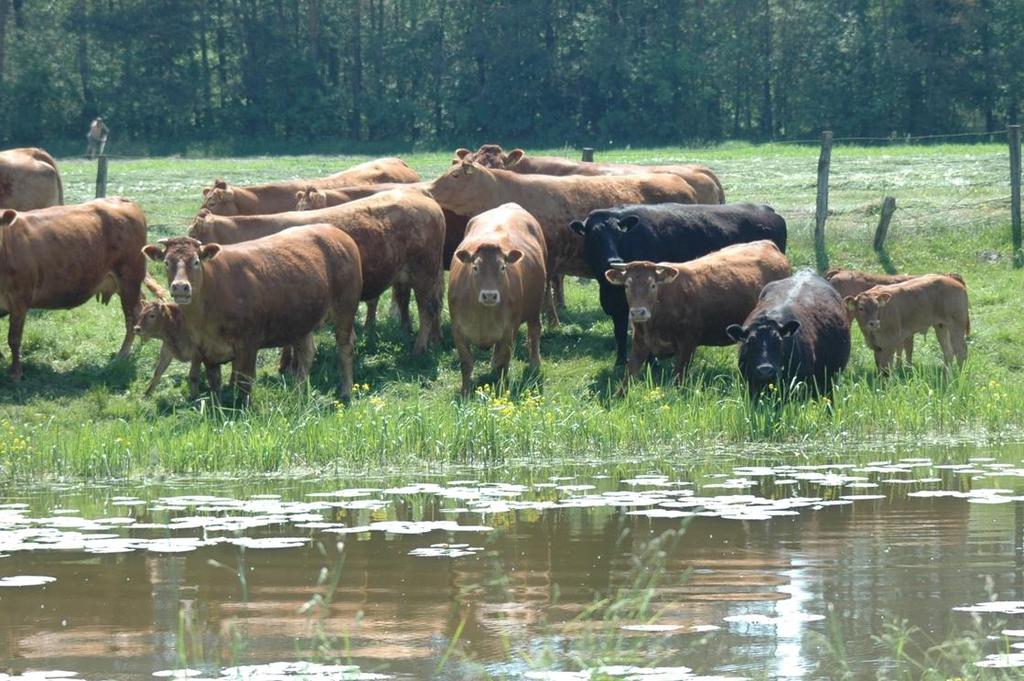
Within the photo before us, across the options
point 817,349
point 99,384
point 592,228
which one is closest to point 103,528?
point 99,384

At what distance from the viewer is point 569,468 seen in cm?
1300

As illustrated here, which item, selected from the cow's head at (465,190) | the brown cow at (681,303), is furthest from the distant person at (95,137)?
the brown cow at (681,303)

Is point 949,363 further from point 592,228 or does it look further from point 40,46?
point 40,46

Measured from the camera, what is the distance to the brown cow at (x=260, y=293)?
49.8 ft

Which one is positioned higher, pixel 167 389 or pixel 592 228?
pixel 592 228

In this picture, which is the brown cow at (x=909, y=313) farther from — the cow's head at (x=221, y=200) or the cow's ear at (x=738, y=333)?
the cow's head at (x=221, y=200)

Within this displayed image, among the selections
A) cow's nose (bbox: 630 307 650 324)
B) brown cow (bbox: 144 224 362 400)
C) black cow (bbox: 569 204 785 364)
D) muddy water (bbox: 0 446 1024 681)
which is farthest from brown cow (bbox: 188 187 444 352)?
muddy water (bbox: 0 446 1024 681)

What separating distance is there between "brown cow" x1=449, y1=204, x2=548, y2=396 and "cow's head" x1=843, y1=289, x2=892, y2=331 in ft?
9.84

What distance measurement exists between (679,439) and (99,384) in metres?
5.77

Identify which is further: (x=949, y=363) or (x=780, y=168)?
(x=780, y=168)

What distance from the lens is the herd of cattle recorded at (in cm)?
1543

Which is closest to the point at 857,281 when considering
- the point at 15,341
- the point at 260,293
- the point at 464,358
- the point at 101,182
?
the point at 464,358

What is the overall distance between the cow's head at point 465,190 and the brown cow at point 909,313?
4.58 metres

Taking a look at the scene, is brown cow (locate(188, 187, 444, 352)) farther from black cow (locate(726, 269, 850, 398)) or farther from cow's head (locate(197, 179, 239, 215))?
black cow (locate(726, 269, 850, 398))
